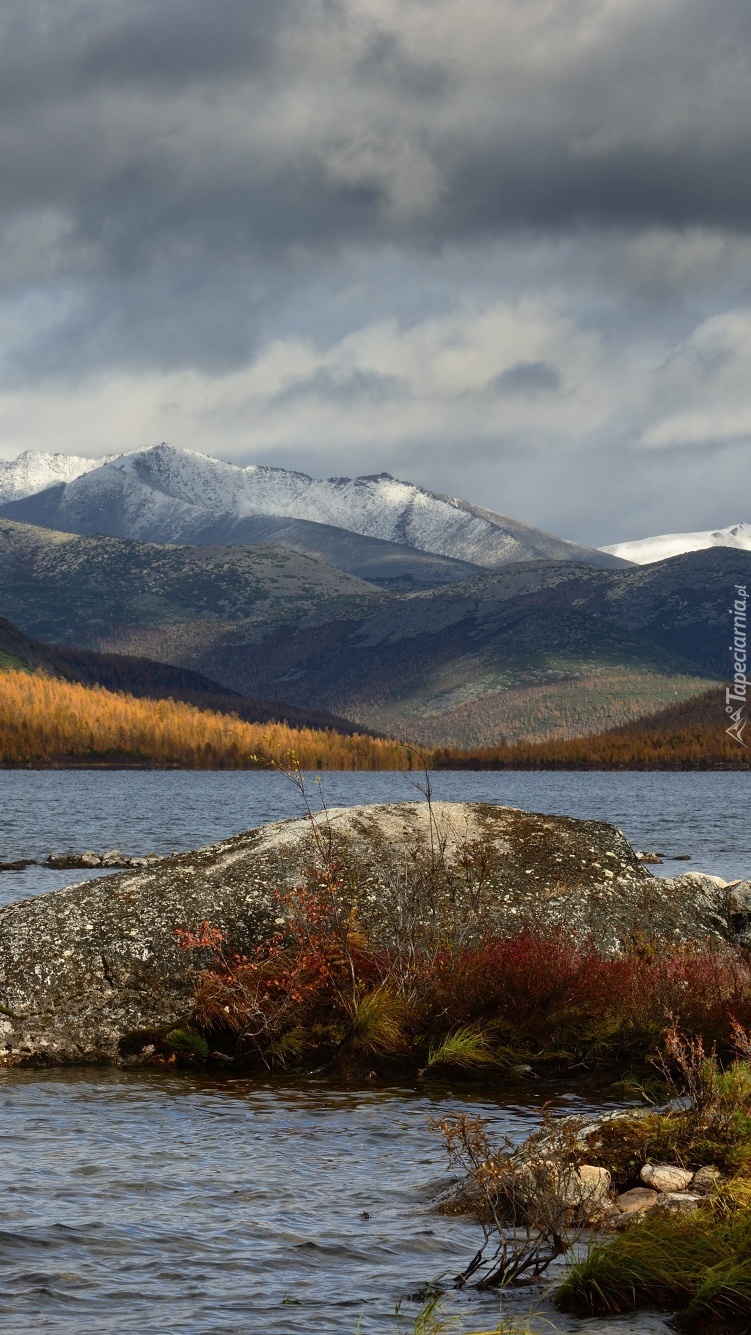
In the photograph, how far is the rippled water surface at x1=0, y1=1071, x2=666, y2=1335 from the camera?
8617 millimetres

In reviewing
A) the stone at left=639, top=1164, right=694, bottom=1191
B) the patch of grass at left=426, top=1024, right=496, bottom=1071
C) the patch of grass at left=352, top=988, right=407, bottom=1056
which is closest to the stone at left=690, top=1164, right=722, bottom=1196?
the stone at left=639, top=1164, right=694, bottom=1191

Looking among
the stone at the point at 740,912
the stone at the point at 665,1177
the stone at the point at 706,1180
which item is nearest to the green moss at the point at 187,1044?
the stone at the point at 665,1177

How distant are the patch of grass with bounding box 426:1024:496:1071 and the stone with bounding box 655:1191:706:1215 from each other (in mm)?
5437

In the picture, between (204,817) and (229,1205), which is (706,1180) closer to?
(229,1205)

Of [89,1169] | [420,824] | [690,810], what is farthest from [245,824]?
[89,1169]

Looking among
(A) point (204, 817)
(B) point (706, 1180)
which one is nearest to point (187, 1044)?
(B) point (706, 1180)

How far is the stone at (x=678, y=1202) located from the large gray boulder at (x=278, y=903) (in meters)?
7.48

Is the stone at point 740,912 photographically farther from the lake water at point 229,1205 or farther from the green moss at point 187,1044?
the green moss at point 187,1044

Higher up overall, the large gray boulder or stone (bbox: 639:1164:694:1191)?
the large gray boulder

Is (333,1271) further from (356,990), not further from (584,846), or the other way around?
(584,846)

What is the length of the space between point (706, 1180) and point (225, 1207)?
402 centimetres

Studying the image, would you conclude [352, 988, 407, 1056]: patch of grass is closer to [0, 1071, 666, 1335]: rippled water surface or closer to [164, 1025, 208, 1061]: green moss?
[0, 1071, 666, 1335]: rippled water surface

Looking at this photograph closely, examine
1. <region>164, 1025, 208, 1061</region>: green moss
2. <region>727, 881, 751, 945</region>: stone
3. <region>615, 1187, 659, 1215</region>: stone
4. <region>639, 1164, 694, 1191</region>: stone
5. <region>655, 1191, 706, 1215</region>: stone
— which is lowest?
<region>164, 1025, 208, 1061</region>: green moss

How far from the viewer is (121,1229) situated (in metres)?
10.2
